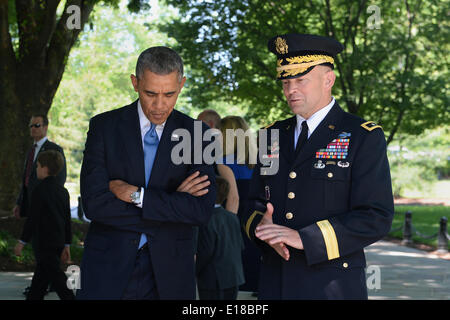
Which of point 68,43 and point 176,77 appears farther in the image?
point 68,43

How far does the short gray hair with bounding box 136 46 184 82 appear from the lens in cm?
385

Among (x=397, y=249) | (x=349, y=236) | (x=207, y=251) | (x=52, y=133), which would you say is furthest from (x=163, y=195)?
(x=52, y=133)

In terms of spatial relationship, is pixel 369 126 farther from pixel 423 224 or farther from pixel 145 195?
pixel 423 224

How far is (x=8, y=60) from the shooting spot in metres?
13.5

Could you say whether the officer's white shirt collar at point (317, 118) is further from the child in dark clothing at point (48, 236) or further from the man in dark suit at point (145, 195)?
the child in dark clothing at point (48, 236)

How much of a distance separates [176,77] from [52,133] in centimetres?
4732

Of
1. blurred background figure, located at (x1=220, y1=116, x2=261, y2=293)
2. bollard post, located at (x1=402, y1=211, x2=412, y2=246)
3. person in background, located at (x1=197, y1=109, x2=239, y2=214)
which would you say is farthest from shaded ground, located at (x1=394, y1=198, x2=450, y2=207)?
person in background, located at (x1=197, y1=109, x2=239, y2=214)

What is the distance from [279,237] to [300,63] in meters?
0.89

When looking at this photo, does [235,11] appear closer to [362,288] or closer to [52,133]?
[362,288]

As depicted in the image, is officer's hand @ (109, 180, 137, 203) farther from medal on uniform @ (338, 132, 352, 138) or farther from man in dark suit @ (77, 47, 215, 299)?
medal on uniform @ (338, 132, 352, 138)

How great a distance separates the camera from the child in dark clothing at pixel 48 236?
7.72m

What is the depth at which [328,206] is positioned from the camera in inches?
138

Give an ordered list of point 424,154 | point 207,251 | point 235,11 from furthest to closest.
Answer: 1. point 424,154
2. point 235,11
3. point 207,251

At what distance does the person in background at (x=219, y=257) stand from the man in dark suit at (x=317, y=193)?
2.89m
